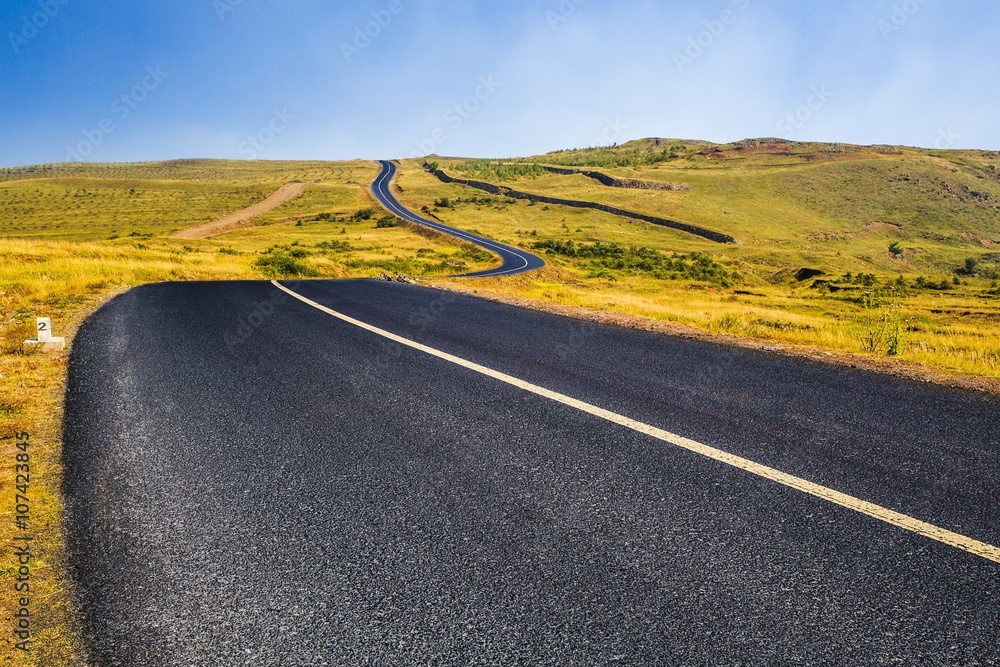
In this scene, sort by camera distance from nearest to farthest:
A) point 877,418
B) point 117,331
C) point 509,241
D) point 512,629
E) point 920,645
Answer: point 920,645
point 512,629
point 877,418
point 117,331
point 509,241

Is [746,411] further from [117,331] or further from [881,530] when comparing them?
[117,331]

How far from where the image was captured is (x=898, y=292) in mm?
35344

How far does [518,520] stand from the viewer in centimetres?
272

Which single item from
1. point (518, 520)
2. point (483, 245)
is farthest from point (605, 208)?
point (518, 520)

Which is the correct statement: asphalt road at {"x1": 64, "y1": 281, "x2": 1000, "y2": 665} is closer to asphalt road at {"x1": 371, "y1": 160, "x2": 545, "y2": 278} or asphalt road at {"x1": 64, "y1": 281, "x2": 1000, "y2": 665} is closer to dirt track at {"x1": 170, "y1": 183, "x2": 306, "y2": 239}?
asphalt road at {"x1": 371, "y1": 160, "x2": 545, "y2": 278}

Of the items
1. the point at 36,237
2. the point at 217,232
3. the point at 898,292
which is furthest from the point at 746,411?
the point at 36,237

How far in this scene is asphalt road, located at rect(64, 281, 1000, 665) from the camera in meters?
1.96

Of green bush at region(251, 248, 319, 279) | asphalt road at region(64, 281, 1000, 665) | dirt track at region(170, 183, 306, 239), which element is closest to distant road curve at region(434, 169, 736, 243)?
dirt track at region(170, 183, 306, 239)

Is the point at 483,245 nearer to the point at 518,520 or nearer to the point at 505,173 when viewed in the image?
the point at 518,520

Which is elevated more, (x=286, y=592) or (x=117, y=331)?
(x=117, y=331)

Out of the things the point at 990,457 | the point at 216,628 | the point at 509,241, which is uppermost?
the point at 509,241

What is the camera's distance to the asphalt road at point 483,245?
133 ft

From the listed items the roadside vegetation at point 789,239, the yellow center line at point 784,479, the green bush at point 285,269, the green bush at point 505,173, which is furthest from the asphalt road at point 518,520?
the green bush at point 505,173

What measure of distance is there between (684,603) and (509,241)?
63492mm
